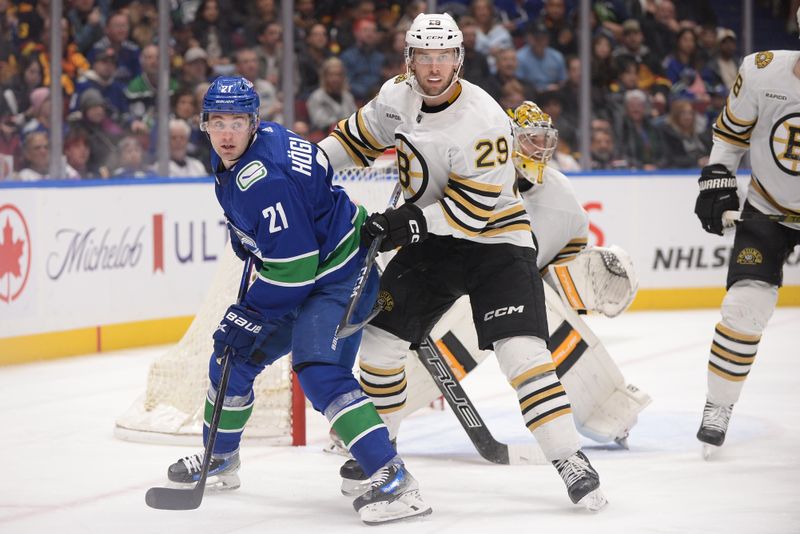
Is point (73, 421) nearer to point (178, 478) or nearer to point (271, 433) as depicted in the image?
point (271, 433)

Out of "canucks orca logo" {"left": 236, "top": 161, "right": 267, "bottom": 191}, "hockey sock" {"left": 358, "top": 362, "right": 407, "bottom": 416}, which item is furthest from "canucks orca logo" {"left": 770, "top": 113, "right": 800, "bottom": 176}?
"canucks orca logo" {"left": 236, "top": 161, "right": 267, "bottom": 191}

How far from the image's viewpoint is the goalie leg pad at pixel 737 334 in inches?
156

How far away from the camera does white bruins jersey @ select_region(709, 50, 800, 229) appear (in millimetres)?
3879

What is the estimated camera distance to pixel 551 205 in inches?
160

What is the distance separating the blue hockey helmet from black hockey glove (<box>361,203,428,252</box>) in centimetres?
37

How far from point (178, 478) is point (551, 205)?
141cm

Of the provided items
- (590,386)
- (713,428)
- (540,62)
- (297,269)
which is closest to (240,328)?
(297,269)

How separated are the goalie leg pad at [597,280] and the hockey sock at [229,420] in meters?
1.27

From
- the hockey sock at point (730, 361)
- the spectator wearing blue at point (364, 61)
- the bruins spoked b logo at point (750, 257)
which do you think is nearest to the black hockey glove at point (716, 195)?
the bruins spoked b logo at point (750, 257)

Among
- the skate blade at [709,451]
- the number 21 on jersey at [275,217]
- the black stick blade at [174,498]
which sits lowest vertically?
the skate blade at [709,451]

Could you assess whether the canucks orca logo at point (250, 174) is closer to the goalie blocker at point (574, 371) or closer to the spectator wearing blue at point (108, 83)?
the goalie blocker at point (574, 371)

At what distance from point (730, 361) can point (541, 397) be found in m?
0.97

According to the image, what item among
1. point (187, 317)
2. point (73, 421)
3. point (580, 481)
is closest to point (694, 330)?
point (187, 317)

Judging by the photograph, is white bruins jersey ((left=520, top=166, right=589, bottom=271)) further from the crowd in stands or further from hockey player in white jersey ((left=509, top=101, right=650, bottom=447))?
the crowd in stands
